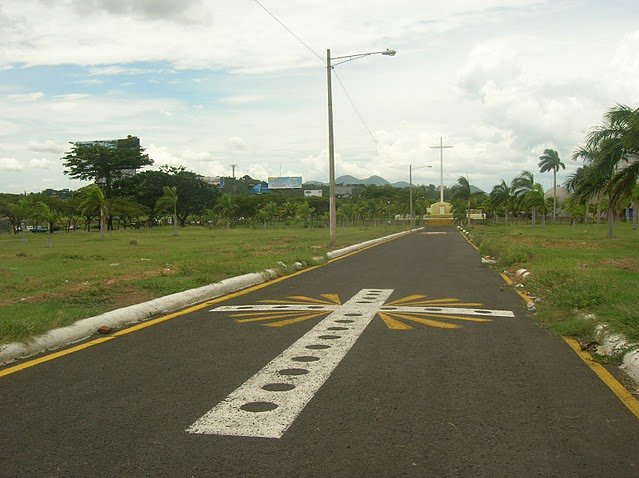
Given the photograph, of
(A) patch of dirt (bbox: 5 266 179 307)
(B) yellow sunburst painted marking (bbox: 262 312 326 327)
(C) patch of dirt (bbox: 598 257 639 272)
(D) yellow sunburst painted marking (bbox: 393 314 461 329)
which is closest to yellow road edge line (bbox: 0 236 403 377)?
(A) patch of dirt (bbox: 5 266 179 307)

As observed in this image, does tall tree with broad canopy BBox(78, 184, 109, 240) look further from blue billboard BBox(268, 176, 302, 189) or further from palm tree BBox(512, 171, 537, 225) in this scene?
blue billboard BBox(268, 176, 302, 189)

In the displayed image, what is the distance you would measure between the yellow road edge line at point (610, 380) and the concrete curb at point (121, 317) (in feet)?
19.4

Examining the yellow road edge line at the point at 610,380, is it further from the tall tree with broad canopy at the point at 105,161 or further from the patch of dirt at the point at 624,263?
the tall tree with broad canopy at the point at 105,161

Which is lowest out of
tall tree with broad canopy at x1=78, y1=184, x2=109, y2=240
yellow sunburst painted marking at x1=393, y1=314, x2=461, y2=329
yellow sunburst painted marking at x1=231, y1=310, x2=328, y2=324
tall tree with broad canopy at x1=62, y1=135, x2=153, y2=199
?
yellow sunburst painted marking at x1=393, y1=314, x2=461, y2=329

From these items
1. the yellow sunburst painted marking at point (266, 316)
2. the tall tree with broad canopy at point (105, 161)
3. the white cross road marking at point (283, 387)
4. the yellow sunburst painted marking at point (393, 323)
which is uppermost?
the tall tree with broad canopy at point (105, 161)

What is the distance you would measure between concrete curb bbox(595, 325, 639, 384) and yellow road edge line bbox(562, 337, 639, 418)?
191 millimetres

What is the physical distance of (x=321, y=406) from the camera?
5.18 metres

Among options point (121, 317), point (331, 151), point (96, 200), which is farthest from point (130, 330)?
point (96, 200)

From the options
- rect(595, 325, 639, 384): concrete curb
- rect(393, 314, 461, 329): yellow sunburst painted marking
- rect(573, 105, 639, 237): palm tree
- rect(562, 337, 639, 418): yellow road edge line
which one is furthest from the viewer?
rect(573, 105, 639, 237): palm tree

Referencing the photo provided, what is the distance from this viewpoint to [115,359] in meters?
6.88

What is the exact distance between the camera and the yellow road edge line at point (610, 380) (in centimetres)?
532

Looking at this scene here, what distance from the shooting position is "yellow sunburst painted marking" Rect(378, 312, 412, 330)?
870 centimetres

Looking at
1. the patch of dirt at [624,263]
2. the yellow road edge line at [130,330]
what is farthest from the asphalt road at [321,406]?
the patch of dirt at [624,263]

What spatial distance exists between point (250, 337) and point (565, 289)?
18.8ft
